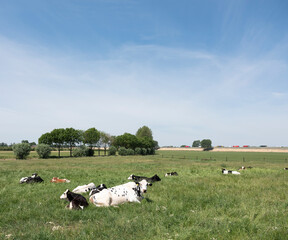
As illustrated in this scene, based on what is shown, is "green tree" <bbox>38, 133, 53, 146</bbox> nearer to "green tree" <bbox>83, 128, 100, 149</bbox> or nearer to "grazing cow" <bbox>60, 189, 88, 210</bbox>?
"green tree" <bbox>83, 128, 100, 149</bbox>

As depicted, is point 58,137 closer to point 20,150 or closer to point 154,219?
point 20,150

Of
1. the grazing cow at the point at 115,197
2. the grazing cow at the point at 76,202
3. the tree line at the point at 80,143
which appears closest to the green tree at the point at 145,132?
the tree line at the point at 80,143

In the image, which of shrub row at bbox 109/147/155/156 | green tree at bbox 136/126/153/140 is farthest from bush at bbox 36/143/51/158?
green tree at bbox 136/126/153/140

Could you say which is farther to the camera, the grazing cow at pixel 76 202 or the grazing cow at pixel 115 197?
the grazing cow at pixel 115 197

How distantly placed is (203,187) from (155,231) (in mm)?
6811

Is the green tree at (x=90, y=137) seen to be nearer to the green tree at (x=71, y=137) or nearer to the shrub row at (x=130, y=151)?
the green tree at (x=71, y=137)

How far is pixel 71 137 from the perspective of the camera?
78062 mm

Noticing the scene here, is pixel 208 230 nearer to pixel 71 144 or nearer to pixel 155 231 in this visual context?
pixel 155 231

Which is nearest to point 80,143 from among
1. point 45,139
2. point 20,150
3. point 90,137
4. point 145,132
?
point 90,137

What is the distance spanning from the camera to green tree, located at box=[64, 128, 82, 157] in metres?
77.1

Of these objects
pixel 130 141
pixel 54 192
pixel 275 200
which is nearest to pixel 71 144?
pixel 130 141

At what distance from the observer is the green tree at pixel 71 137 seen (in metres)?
77.1

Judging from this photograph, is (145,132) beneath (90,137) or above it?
above

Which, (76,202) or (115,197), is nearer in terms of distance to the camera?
(76,202)
